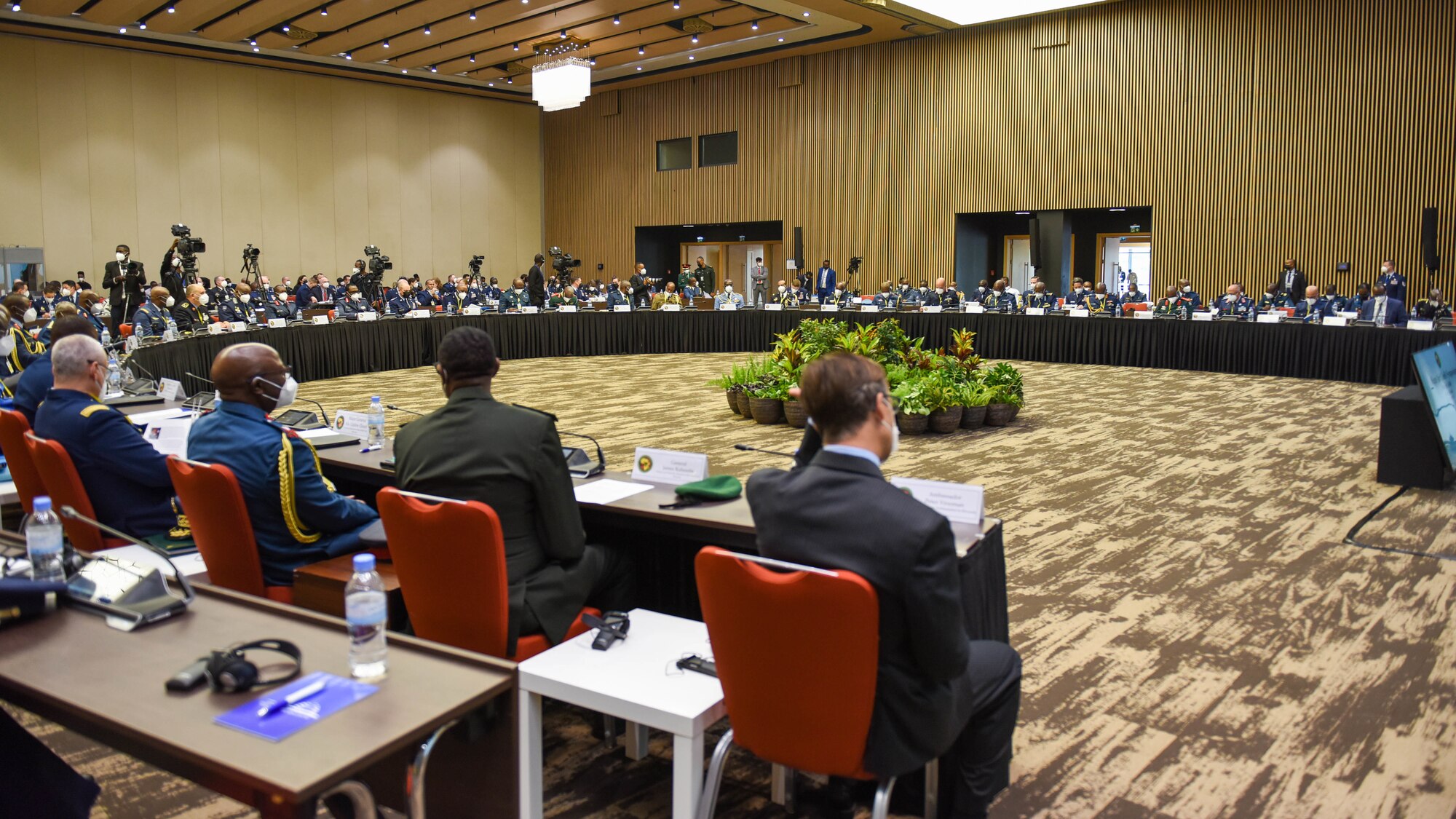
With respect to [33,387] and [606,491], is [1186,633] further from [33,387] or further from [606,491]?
[33,387]

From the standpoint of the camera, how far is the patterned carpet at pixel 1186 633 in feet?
8.61

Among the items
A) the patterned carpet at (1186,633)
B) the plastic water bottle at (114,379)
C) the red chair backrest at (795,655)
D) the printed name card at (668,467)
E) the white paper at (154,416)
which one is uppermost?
the plastic water bottle at (114,379)

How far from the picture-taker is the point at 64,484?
10.3 feet

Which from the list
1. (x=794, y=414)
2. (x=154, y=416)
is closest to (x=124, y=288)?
(x=154, y=416)

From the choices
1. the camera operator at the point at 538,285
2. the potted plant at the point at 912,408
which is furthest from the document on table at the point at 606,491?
the camera operator at the point at 538,285

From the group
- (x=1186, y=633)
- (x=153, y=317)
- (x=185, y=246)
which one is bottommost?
(x=1186, y=633)

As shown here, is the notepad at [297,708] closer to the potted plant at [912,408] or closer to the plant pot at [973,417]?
the potted plant at [912,408]

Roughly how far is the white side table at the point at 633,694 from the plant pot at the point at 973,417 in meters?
6.04

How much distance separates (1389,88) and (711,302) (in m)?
9.22

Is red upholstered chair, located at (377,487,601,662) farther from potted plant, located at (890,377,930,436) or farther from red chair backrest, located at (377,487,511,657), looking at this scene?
potted plant, located at (890,377,930,436)

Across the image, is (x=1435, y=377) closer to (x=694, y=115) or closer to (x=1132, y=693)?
(x=1132, y=693)

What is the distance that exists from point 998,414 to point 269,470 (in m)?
6.42

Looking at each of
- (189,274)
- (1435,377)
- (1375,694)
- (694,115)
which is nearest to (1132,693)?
(1375,694)

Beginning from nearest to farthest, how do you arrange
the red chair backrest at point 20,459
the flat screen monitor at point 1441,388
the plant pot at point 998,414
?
1. the red chair backrest at point 20,459
2. the flat screen monitor at point 1441,388
3. the plant pot at point 998,414
